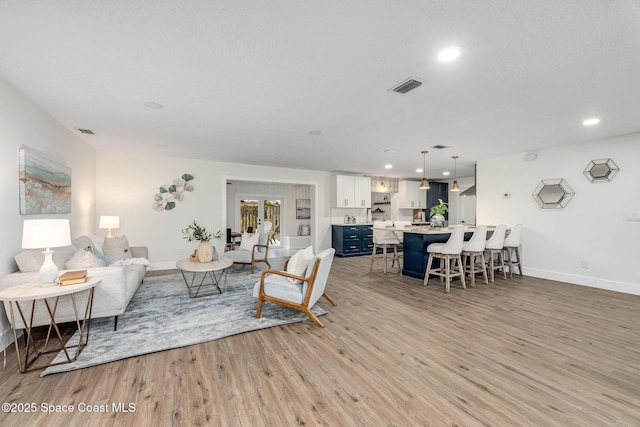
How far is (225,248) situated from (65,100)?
3687 mm

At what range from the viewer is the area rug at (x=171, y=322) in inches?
96.2

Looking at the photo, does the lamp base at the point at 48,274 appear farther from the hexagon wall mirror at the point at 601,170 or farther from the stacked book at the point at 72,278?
the hexagon wall mirror at the point at 601,170

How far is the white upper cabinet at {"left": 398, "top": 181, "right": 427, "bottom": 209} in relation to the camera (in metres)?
9.19

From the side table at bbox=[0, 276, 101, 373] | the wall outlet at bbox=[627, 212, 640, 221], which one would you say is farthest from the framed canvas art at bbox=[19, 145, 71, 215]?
the wall outlet at bbox=[627, 212, 640, 221]

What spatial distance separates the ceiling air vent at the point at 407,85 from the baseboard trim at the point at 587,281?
4.76 m

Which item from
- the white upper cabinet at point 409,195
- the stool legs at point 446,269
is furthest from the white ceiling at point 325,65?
the white upper cabinet at point 409,195

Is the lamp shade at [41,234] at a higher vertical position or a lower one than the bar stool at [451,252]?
higher

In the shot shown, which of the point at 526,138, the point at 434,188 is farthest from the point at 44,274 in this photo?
the point at 434,188

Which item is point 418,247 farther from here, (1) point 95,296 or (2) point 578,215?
(1) point 95,296

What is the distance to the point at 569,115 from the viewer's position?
3385 mm

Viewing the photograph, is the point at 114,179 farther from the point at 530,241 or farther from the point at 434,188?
the point at 434,188

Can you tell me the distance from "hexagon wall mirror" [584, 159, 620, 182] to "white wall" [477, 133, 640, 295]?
0.07 meters

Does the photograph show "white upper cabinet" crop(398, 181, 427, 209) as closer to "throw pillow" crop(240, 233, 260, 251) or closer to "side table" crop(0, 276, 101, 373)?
"throw pillow" crop(240, 233, 260, 251)

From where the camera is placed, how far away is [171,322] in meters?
3.05
